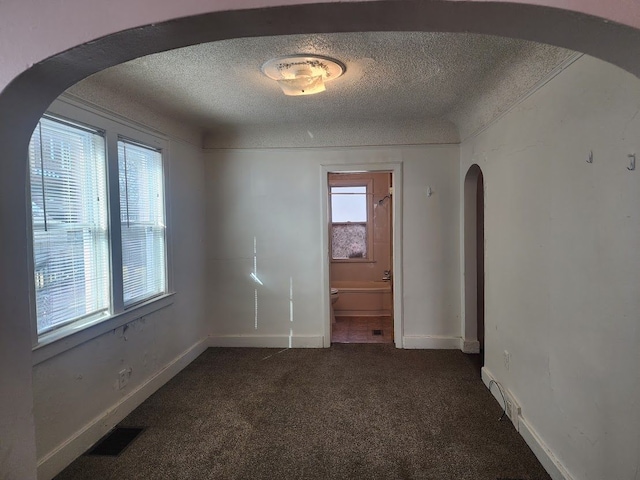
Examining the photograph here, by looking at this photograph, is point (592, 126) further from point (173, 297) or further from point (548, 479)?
point (173, 297)

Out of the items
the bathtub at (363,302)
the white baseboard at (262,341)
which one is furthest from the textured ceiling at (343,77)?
the bathtub at (363,302)

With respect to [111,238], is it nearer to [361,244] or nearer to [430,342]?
[430,342]

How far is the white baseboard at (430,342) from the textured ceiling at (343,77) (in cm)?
229

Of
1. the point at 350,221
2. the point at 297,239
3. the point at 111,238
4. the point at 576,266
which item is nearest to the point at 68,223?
the point at 111,238

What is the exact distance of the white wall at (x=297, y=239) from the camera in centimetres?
404

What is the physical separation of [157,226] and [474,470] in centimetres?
291

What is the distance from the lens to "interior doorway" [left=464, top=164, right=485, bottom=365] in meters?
3.87

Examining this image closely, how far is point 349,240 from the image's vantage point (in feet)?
20.6

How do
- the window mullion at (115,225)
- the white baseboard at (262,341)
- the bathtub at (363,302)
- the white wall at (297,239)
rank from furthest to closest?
the bathtub at (363,302), the white baseboard at (262,341), the white wall at (297,239), the window mullion at (115,225)

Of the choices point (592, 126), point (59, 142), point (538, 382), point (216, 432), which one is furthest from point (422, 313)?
point (59, 142)

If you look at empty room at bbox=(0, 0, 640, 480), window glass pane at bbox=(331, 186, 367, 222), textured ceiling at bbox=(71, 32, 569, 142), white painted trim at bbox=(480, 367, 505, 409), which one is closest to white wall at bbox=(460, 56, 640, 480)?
empty room at bbox=(0, 0, 640, 480)

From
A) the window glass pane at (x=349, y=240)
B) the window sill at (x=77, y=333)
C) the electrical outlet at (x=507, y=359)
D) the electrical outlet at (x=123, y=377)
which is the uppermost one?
the window glass pane at (x=349, y=240)

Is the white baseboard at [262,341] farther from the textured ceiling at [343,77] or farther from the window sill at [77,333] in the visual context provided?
the textured ceiling at [343,77]

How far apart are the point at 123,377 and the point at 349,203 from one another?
4.31 metres
